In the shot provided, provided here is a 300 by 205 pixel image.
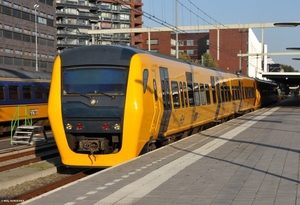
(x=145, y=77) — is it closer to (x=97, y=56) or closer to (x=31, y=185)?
(x=97, y=56)

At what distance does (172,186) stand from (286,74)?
41037mm

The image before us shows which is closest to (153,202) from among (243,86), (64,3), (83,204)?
(83,204)

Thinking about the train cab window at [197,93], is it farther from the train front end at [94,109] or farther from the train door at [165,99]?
the train front end at [94,109]

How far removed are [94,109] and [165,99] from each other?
9.90 feet

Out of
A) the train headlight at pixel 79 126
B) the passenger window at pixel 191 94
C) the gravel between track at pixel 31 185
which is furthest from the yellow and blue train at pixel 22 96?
the train headlight at pixel 79 126

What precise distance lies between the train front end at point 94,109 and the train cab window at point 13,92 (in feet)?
37.2

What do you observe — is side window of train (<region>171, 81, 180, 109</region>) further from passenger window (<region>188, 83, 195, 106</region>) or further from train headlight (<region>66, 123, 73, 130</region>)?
train headlight (<region>66, 123, 73, 130</region>)

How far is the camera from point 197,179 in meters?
9.16

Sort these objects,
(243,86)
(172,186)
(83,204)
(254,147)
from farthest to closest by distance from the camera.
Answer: (243,86)
(254,147)
(172,186)
(83,204)

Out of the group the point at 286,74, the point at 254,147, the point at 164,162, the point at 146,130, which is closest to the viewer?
the point at 164,162

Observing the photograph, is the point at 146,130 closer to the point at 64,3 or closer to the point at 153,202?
the point at 153,202

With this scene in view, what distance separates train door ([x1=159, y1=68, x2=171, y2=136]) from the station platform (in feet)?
2.14

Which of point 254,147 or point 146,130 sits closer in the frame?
point 146,130

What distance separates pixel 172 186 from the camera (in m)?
8.51
